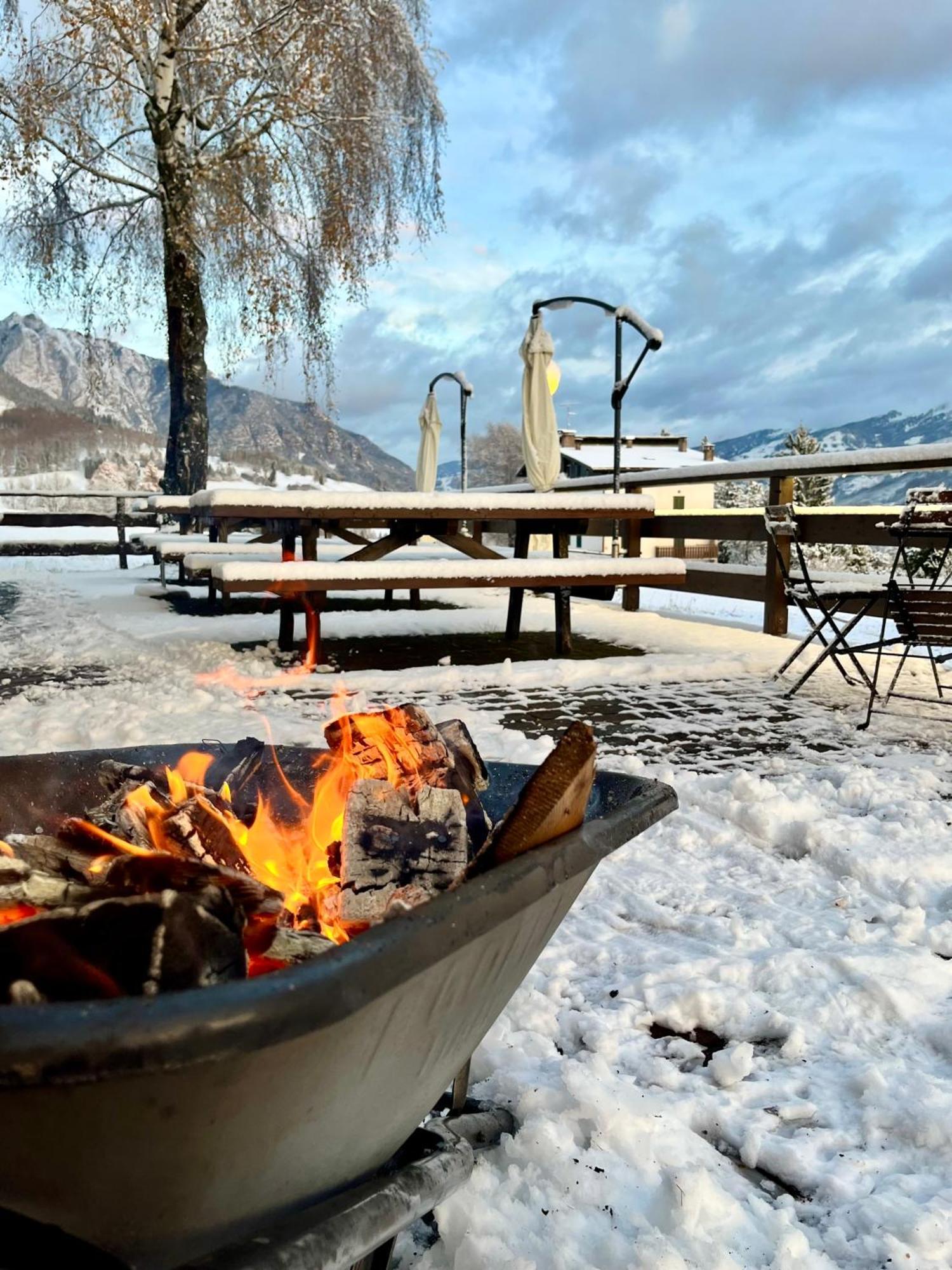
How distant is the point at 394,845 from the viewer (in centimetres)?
133

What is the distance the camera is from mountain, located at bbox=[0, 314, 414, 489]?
513 inches

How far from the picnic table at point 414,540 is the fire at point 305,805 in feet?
11.9

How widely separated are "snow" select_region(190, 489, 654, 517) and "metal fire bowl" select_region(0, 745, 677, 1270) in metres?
4.43

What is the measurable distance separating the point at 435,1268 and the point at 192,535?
993 cm

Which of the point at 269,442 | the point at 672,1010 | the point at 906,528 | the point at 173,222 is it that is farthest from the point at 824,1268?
the point at 269,442

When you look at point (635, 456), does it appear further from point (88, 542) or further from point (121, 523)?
point (121, 523)

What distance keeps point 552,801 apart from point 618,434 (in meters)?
8.48

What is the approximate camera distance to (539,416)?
8.30 meters

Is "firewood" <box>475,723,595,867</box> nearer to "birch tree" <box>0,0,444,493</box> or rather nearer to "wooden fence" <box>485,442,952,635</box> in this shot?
"wooden fence" <box>485,442,952,635</box>

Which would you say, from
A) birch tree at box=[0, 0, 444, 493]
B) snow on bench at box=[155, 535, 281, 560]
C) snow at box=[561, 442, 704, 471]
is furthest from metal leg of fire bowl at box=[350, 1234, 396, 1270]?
snow at box=[561, 442, 704, 471]

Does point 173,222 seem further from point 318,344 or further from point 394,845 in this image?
point 394,845

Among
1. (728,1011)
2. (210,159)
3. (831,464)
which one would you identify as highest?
(210,159)

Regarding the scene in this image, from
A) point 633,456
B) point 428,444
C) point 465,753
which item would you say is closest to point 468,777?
point 465,753

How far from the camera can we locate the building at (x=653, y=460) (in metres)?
44.4
